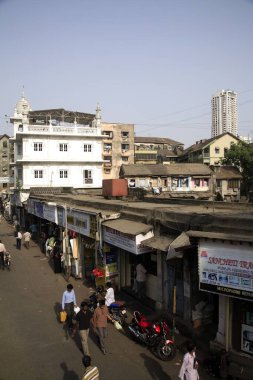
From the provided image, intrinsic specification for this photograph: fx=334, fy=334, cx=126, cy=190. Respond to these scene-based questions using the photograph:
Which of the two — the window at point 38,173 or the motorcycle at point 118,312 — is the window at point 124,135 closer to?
the window at point 38,173

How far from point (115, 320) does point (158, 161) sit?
58.4 meters

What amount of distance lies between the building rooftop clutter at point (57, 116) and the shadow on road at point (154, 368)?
38338mm

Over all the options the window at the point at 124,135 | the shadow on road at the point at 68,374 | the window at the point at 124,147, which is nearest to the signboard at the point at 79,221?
the shadow on road at the point at 68,374

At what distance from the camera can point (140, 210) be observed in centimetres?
1209

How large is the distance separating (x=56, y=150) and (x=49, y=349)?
35599 millimetres

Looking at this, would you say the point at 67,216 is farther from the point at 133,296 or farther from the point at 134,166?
the point at 134,166

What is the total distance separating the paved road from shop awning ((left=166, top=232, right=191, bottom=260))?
8.57 ft

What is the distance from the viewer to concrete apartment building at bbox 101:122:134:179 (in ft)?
212

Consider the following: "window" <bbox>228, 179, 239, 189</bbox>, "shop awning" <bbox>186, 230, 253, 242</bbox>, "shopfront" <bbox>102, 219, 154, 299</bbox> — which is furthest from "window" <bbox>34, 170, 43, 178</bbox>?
"shop awning" <bbox>186, 230, 253, 242</bbox>

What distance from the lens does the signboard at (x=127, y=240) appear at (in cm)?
1062

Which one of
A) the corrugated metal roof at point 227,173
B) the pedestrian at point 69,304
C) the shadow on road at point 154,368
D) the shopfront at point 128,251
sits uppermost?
the corrugated metal roof at point 227,173

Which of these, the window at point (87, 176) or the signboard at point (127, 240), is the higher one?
the window at point (87, 176)

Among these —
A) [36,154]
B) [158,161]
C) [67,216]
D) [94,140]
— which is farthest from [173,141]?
[67,216]

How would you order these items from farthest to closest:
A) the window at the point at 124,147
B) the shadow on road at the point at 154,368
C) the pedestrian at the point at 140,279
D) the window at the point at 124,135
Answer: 1. the window at the point at 124,147
2. the window at the point at 124,135
3. the pedestrian at the point at 140,279
4. the shadow on road at the point at 154,368
